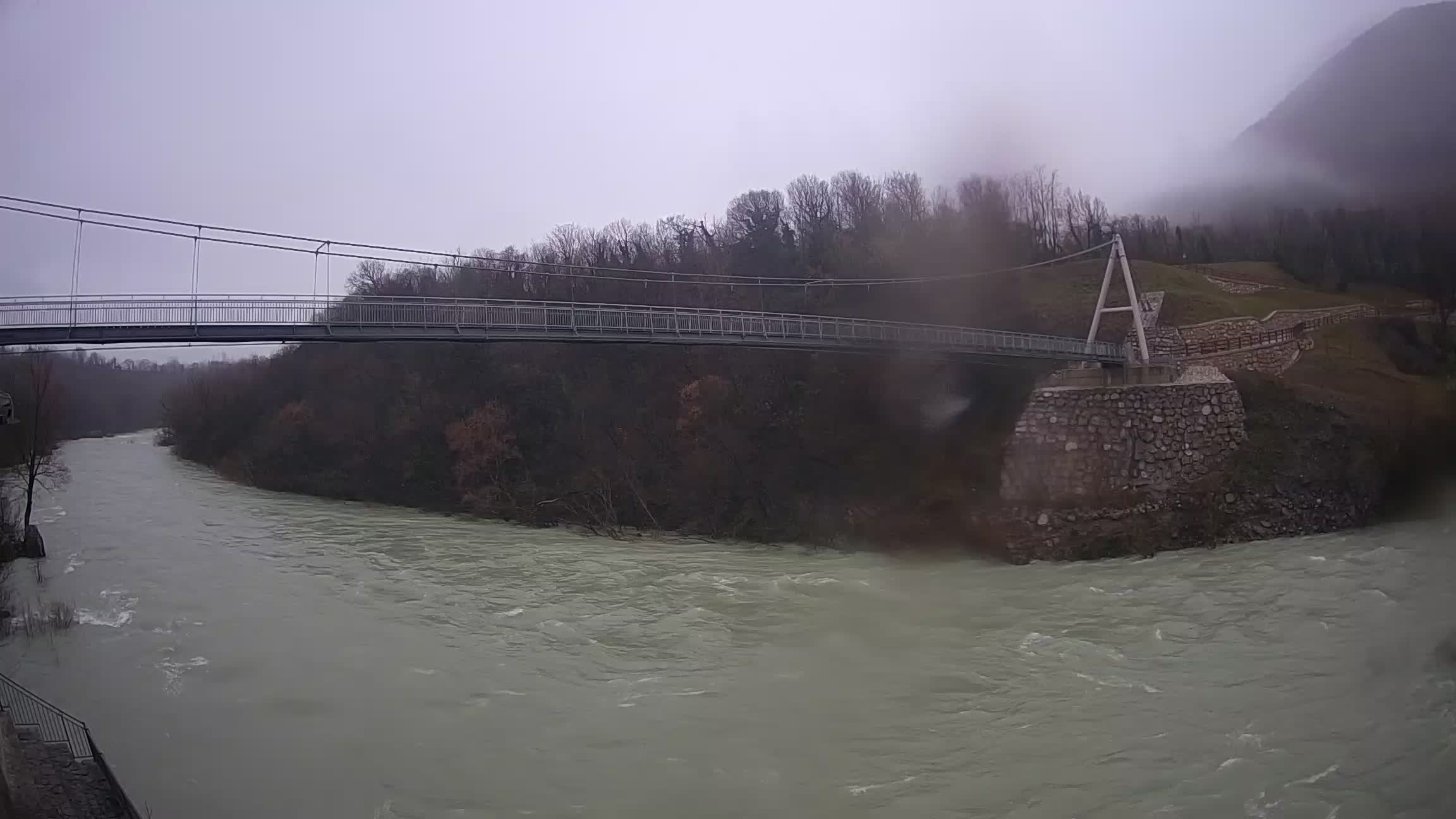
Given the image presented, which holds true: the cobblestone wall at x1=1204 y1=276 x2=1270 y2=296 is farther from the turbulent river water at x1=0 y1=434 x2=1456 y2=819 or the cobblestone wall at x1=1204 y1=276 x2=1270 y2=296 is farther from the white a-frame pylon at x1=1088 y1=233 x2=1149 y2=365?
the turbulent river water at x1=0 y1=434 x2=1456 y2=819

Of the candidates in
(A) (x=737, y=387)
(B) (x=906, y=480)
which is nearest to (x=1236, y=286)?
(B) (x=906, y=480)

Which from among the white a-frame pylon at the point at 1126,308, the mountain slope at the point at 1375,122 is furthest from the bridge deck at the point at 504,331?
the mountain slope at the point at 1375,122

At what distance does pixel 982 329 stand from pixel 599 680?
52.7 feet

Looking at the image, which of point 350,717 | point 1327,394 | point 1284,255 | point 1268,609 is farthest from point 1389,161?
point 350,717

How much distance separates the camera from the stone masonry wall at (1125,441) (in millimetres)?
17938

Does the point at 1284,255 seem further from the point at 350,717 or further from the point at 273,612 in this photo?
the point at 273,612

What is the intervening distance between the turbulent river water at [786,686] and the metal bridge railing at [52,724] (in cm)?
28

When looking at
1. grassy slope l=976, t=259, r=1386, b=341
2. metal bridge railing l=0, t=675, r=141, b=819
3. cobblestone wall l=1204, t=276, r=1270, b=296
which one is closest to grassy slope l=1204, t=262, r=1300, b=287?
cobblestone wall l=1204, t=276, r=1270, b=296

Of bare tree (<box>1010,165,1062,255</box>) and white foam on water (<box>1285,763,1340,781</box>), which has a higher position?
bare tree (<box>1010,165,1062,255</box>)

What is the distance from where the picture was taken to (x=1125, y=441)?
60.1 ft

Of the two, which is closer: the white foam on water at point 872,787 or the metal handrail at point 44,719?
the white foam on water at point 872,787

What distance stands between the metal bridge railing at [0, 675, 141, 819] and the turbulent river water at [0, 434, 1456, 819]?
28cm

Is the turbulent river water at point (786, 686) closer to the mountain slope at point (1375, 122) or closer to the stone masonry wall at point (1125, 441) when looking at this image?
the stone masonry wall at point (1125, 441)

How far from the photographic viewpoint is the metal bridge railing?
29.3 feet
